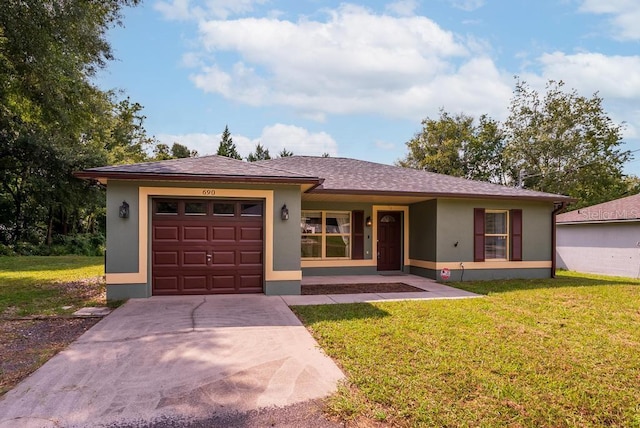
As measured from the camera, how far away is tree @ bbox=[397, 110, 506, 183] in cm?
3014

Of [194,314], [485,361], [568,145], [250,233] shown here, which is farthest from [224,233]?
[568,145]

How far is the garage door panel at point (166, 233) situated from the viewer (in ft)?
26.3

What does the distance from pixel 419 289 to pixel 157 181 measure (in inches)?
256

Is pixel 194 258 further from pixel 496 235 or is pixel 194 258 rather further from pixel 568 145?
pixel 568 145

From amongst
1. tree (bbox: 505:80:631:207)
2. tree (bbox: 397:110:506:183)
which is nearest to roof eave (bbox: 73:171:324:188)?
tree (bbox: 505:80:631:207)

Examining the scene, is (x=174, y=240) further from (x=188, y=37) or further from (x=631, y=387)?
(x=631, y=387)

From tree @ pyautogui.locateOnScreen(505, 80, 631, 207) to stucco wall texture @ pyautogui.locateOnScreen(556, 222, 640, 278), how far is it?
8580mm

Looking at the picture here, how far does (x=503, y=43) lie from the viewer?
39.3 ft

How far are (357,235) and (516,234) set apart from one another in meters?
4.88

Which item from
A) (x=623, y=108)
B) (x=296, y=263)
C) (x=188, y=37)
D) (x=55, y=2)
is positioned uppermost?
(x=623, y=108)

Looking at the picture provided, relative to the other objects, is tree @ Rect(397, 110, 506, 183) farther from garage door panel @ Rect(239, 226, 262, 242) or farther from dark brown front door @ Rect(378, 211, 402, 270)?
garage door panel @ Rect(239, 226, 262, 242)

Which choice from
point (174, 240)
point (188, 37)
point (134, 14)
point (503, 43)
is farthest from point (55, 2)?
point (503, 43)

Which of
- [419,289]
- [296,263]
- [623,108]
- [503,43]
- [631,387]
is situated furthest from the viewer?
[623,108]

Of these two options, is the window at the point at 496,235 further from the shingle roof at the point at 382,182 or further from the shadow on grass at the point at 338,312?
A: the shadow on grass at the point at 338,312
